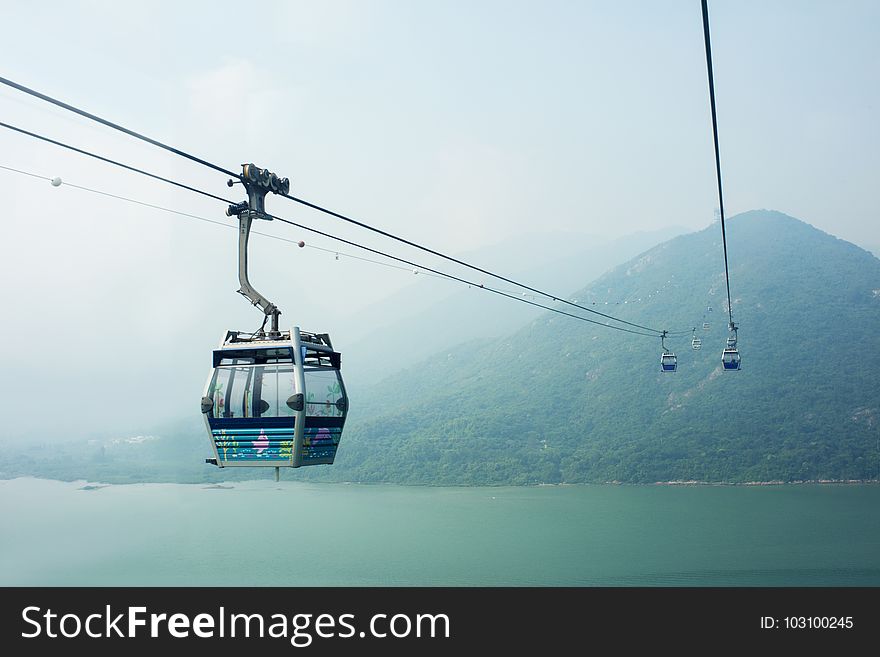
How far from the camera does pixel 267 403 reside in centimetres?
753

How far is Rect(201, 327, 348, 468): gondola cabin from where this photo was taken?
734cm

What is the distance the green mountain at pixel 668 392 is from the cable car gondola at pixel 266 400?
10469 centimetres

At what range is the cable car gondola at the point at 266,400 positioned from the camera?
24.1 feet

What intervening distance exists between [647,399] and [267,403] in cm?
12434

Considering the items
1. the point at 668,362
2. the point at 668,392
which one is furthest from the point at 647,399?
the point at 668,362

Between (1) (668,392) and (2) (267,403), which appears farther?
(1) (668,392)

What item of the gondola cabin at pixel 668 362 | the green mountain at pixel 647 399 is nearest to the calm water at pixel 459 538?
the green mountain at pixel 647 399

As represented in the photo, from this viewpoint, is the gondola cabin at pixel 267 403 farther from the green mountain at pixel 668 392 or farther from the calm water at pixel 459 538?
the green mountain at pixel 668 392

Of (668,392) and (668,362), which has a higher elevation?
(668,392)

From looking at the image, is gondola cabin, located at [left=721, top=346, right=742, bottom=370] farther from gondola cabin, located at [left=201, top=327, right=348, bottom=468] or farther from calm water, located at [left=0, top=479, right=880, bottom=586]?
calm water, located at [left=0, top=479, right=880, bottom=586]

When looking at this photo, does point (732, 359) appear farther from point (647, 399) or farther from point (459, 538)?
point (647, 399)

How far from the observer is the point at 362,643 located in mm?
62594

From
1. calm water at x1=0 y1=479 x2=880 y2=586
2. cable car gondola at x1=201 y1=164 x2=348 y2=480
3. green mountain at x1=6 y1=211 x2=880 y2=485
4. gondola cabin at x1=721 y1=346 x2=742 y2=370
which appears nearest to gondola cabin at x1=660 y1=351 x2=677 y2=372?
gondola cabin at x1=721 y1=346 x2=742 y2=370

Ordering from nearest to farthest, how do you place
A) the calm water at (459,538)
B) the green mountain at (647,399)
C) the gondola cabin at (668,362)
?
the gondola cabin at (668,362) → the calm water at (459,538) → the green mountain at (647,399)
